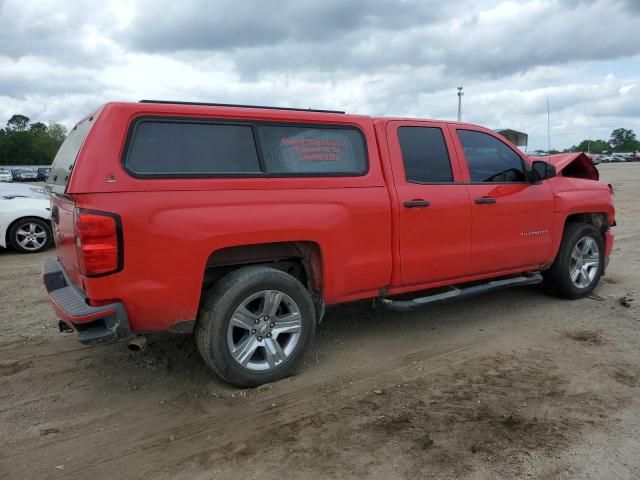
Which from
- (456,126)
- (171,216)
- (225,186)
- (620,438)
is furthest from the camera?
(456,126)

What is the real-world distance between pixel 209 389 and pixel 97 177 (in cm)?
165

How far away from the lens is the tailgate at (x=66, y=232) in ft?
10.7

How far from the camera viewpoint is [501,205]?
485 cm

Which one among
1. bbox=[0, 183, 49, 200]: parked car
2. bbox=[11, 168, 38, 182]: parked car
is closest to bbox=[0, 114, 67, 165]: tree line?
bbox=[11, 168, 38, 182]: parked car

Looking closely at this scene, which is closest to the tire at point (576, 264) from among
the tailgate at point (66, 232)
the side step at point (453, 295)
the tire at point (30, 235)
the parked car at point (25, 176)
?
the side step at point (453, 295)

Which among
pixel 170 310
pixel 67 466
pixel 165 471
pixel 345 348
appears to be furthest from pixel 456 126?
pixel 67 466

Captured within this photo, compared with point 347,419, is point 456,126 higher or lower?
higher

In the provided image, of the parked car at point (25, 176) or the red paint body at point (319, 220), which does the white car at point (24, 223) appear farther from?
the parked car at point (25, 176)

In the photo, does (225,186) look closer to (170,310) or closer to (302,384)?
(170,310)

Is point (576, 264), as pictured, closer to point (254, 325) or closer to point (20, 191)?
point (254, 325)

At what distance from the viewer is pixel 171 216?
10.6ft

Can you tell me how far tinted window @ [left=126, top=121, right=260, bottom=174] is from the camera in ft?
10.8

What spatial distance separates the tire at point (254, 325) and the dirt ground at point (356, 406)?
16cm

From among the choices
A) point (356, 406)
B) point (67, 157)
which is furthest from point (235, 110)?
point (356, 406)
